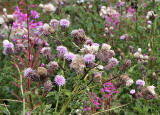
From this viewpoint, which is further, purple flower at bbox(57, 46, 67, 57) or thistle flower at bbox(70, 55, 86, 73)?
purple flower at bbox(57, 46, 67, 57)

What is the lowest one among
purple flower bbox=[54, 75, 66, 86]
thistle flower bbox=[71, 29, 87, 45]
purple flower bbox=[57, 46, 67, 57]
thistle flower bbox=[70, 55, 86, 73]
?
purple flower bbox=[54, 75, 66, 86]

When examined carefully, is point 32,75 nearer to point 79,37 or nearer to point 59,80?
point 59,80

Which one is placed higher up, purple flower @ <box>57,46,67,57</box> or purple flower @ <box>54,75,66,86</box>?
purple flower @ <box>57,46,67,57</box>

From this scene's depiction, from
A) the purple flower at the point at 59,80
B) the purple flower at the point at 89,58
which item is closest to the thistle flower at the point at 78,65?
the purple flower at the point at 89,58

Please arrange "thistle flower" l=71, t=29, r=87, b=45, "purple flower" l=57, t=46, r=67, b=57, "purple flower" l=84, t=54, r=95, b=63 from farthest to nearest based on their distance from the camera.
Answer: "purple flower" l=57, t=46, r=67, b=57, "thistle flower" l=71, t=29, r=87, b=45, "purple flower" l=84, t=54, r=95, b=63

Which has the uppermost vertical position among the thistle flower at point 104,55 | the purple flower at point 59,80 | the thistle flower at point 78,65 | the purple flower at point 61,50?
the purple flower at point 61,50

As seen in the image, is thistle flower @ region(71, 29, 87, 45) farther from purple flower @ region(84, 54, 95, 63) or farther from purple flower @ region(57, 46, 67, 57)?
purple flower @ region(84, 54, 95, 63)

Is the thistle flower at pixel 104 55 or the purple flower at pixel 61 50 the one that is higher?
the purple flower at pixel 61 50

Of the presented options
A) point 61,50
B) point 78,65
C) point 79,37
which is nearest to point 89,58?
point 78,65

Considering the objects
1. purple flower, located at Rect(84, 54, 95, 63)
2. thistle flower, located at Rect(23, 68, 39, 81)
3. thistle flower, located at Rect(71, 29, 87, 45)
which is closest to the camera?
purple flower, located at Rect(84, 54, 95, 63)

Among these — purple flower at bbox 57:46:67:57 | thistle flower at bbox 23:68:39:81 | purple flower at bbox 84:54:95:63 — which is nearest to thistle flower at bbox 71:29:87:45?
purple flower at bbox 57:46:67:57

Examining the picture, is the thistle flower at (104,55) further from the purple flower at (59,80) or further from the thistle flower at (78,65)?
the purple flower at (59,80)

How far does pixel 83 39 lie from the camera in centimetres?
175

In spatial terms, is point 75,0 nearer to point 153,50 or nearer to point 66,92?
point 153,50
